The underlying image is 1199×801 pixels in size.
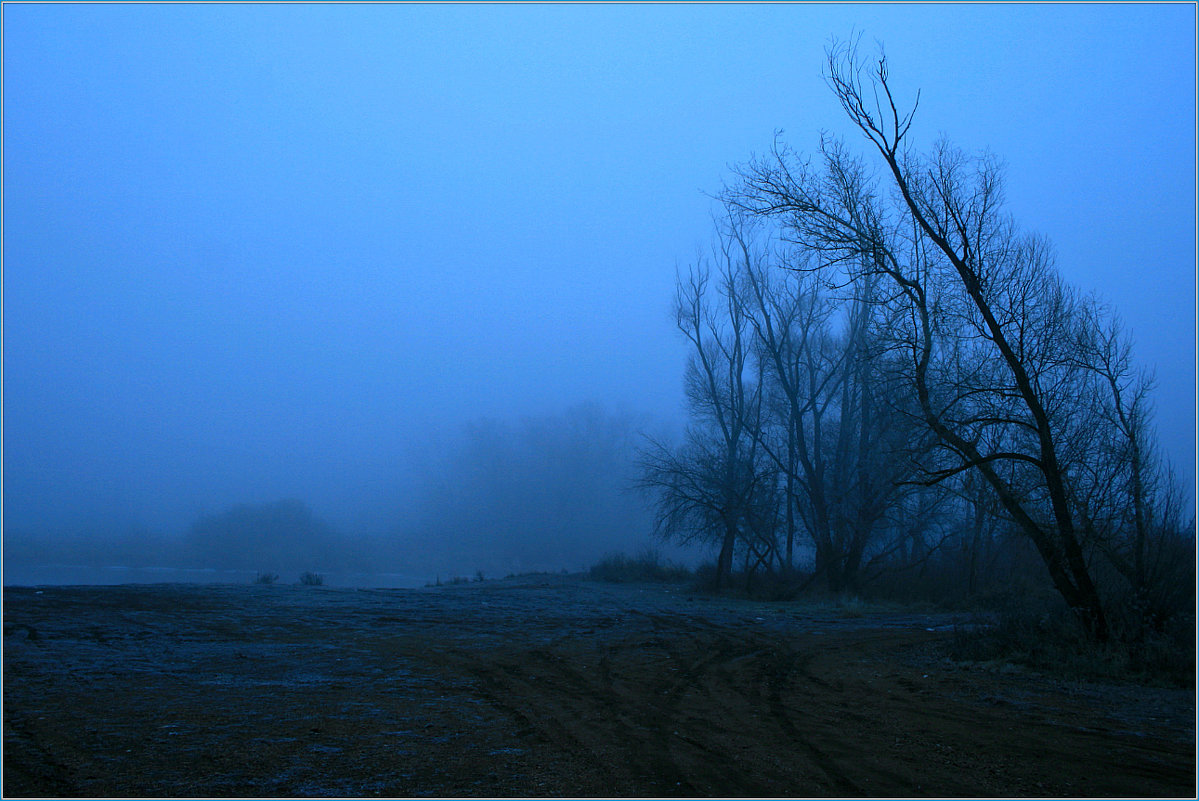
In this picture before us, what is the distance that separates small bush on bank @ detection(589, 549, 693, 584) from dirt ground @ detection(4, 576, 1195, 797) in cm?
2003

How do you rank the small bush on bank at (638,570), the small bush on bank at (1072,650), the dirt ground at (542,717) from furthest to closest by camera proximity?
the small bush on bank at (638,570) < the small bush on bank at (1072,650) < the dirt ground at (542,717)

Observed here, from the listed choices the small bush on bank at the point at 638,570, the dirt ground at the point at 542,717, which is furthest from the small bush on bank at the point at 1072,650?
the small bush on bank at the point at 638,570

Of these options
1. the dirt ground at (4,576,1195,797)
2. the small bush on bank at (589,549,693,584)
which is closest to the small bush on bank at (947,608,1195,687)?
the dirt ground at (4,576,1195,797)

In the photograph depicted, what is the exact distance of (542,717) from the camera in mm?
6977

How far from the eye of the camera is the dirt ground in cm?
520

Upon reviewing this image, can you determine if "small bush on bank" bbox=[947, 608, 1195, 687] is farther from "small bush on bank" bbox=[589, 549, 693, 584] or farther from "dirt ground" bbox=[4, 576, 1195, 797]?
"small bush on bank" bbox=[589, 549, 693, 584]

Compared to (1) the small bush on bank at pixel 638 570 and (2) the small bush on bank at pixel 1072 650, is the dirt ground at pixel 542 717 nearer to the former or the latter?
(2) the small bush on bank at pixel 1072 650

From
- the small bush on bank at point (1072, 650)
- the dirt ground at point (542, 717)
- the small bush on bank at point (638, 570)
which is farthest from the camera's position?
the small bush on bank at point (638, 570)

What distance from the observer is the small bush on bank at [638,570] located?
3294 centimetres

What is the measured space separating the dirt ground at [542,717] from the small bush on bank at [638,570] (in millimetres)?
20026

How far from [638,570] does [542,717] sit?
2739 centimetres

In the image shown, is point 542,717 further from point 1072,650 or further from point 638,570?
point 638,570

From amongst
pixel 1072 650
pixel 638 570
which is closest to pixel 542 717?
pixel 1072 650

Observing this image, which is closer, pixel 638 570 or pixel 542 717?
pixel 542 717
